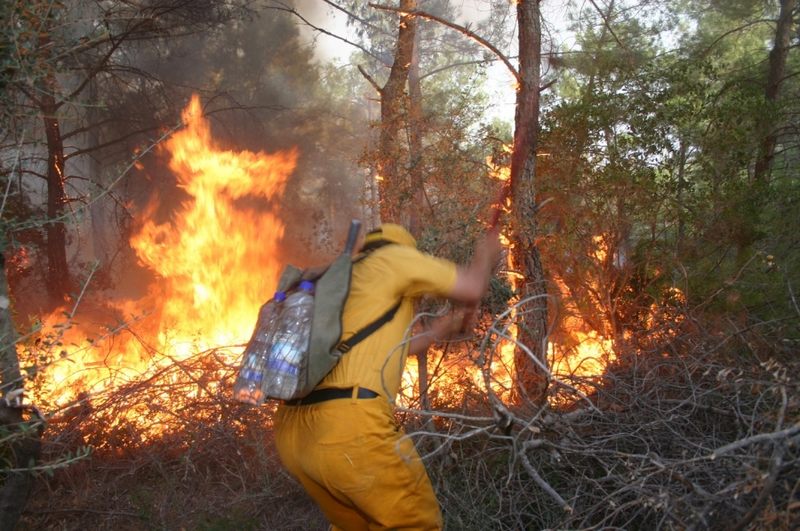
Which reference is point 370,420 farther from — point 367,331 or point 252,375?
point 252,375

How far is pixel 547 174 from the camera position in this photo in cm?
843

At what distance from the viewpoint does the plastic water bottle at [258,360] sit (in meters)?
3.08

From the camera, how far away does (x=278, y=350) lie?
9.96 ft

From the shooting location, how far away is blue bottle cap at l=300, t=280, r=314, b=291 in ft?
10.5

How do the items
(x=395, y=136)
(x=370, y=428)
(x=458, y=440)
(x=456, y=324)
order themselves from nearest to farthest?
(x=370, y=428)
(x=458, y=440)
(x=456, y=324)
(x=395, y=136)

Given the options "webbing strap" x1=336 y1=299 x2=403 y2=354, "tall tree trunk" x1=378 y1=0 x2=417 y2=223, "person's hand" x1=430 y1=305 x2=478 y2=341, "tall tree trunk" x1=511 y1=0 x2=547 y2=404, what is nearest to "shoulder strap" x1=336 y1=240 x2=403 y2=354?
"webbing strap" x1=336 y1=299 x2=403 y2=354

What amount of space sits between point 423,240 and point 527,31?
3.64 metres

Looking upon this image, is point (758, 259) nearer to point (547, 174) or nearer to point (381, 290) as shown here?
point (547, 174)

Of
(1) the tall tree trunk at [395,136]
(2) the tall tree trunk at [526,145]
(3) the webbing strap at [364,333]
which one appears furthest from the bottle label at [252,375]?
(1) the tall tree trunk at [395,136]

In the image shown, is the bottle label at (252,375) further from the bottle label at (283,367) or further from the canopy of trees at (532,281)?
the canopy of trees at (532,281)

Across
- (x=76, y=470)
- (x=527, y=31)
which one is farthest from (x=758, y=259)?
(x=76, y=470)

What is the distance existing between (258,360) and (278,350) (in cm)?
14

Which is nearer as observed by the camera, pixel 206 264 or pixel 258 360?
pixel 258 360

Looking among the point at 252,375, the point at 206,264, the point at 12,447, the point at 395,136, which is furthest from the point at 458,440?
the point at 206,264
